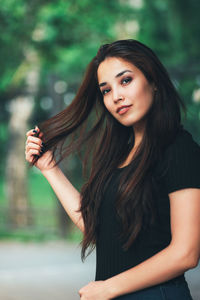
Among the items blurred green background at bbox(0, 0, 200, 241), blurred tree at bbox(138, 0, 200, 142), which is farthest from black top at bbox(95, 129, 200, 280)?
blurred tree at bbox(138, 0, 200, 142)

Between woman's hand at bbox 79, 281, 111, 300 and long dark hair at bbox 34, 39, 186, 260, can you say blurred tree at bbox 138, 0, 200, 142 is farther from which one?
woman's hand at bbox 79, 281, 111, 300

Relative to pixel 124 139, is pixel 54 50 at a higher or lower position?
higher

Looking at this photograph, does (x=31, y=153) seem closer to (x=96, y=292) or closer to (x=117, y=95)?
(x=117, y=95)

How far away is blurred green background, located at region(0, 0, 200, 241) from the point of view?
32.9 ft

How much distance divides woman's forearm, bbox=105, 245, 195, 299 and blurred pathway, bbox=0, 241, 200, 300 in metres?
3.20

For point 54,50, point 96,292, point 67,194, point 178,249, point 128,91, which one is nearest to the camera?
point 178,249

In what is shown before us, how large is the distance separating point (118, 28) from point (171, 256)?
1297 centimetres

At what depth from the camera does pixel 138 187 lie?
1.72 m

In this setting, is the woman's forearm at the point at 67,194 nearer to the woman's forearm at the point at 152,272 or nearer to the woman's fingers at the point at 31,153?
the woman's fingers at the point at 31,153

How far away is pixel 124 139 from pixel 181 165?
614mm

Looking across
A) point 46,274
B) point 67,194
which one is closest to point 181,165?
point 67,194

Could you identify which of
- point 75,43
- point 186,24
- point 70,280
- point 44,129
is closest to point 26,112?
point 75,43

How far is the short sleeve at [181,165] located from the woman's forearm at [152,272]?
0.21m

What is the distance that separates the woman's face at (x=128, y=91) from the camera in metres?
1.84
